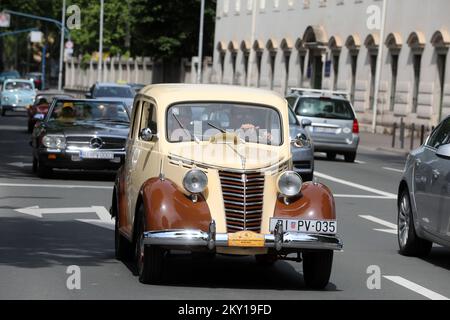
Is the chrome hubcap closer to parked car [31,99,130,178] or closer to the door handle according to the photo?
the door handle

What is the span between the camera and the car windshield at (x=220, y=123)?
12.2 m

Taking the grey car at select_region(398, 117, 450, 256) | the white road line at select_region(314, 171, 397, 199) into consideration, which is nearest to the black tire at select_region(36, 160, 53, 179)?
the white road line at select_region(314, 171, 397, 199)

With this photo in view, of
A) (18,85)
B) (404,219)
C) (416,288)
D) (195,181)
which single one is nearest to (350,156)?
(404,219)

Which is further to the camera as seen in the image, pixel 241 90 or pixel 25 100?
pixel 25 100

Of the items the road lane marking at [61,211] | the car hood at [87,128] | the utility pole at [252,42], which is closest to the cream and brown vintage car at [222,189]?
the road lane marking at [61,211]

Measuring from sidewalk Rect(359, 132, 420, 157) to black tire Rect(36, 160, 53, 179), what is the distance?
20.0 m

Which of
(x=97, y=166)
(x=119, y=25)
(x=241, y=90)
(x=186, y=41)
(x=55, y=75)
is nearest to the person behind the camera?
(x=241, y=90)

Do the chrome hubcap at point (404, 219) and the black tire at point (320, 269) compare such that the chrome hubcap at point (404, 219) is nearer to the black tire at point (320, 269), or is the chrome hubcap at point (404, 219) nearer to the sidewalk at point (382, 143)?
the black tire at point (320, 269)

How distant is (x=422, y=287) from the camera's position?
11664mm

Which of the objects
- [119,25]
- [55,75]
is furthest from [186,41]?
[55,75]

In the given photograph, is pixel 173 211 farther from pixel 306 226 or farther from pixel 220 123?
pixel 220 123

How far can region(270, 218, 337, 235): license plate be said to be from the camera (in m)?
11.2

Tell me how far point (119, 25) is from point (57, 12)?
27.4 metres
